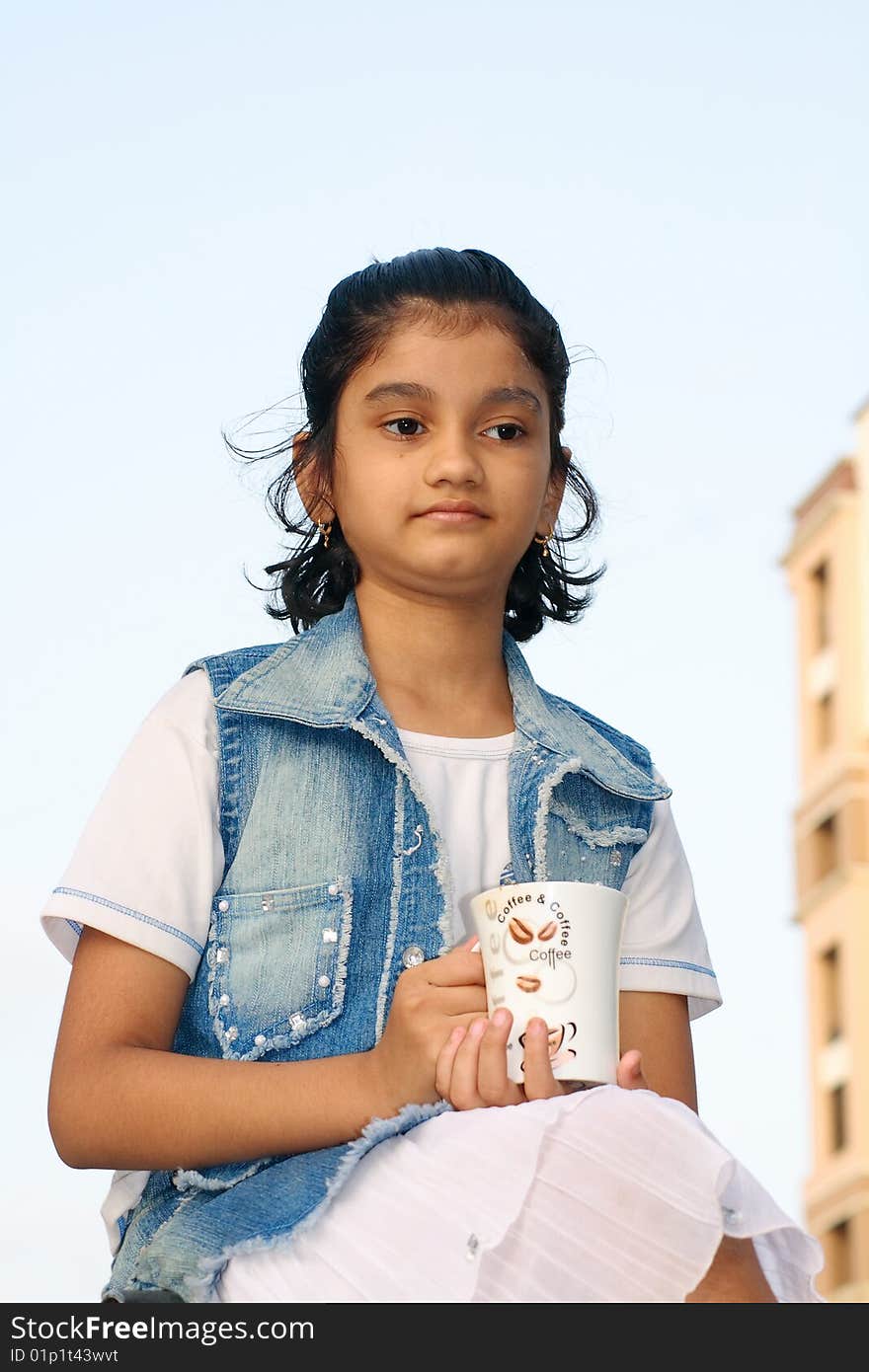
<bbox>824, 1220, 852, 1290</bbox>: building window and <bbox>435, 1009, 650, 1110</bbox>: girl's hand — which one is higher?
<bbox>435, 1009, 650, 1110</bbox>: girl's hand

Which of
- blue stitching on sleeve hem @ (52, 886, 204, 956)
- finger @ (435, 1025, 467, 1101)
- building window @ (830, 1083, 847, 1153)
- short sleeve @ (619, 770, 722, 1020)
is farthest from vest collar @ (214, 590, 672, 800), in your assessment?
building window @ (830, 1083, 847, 1153)

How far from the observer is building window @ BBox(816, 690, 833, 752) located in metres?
36.6

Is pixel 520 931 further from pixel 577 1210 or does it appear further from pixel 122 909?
pixel 122 909

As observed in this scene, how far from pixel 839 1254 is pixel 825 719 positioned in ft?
36.0

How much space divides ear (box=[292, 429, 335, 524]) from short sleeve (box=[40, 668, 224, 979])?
1.85 ft

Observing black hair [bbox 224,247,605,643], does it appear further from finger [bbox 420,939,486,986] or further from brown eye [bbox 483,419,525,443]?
finger [bbox 420,939,486,986]

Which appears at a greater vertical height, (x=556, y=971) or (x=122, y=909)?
(x=122, y=909)

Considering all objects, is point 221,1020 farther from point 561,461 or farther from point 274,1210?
point 561,461

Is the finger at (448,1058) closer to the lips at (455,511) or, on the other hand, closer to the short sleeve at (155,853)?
the short sleeve at (155,853)

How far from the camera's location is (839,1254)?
103 feet

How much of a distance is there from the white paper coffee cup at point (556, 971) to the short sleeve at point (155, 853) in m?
0.51

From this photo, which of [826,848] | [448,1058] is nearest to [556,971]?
[448,1058]

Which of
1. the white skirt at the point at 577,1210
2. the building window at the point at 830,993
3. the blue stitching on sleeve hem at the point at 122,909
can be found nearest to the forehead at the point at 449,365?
the blue stitching on sleeve hem at the point at 122,909
